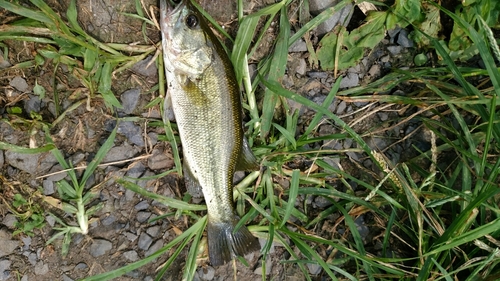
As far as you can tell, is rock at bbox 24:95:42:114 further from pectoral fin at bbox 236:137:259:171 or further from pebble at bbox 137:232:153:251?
pectoral fin at bbox 236:137:259:171

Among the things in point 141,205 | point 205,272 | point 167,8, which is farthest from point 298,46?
point 205,272

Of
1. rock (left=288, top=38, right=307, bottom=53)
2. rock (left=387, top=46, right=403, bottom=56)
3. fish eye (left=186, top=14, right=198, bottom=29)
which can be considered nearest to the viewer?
fish eye (left=186, top=14, right=198, bottom=29)

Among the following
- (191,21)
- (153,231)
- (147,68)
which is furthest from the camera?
(153,231)

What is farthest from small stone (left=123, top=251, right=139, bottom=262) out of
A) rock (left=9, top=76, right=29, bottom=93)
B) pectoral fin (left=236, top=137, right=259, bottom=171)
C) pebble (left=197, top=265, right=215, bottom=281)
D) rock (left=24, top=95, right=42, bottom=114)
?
rock (left=9, top=76, right=29, bottom=93)

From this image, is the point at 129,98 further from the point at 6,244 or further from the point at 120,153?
the point at 6,244

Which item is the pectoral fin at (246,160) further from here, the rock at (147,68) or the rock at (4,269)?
the rock at (4,269)

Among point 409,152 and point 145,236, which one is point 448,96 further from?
point 145,236
